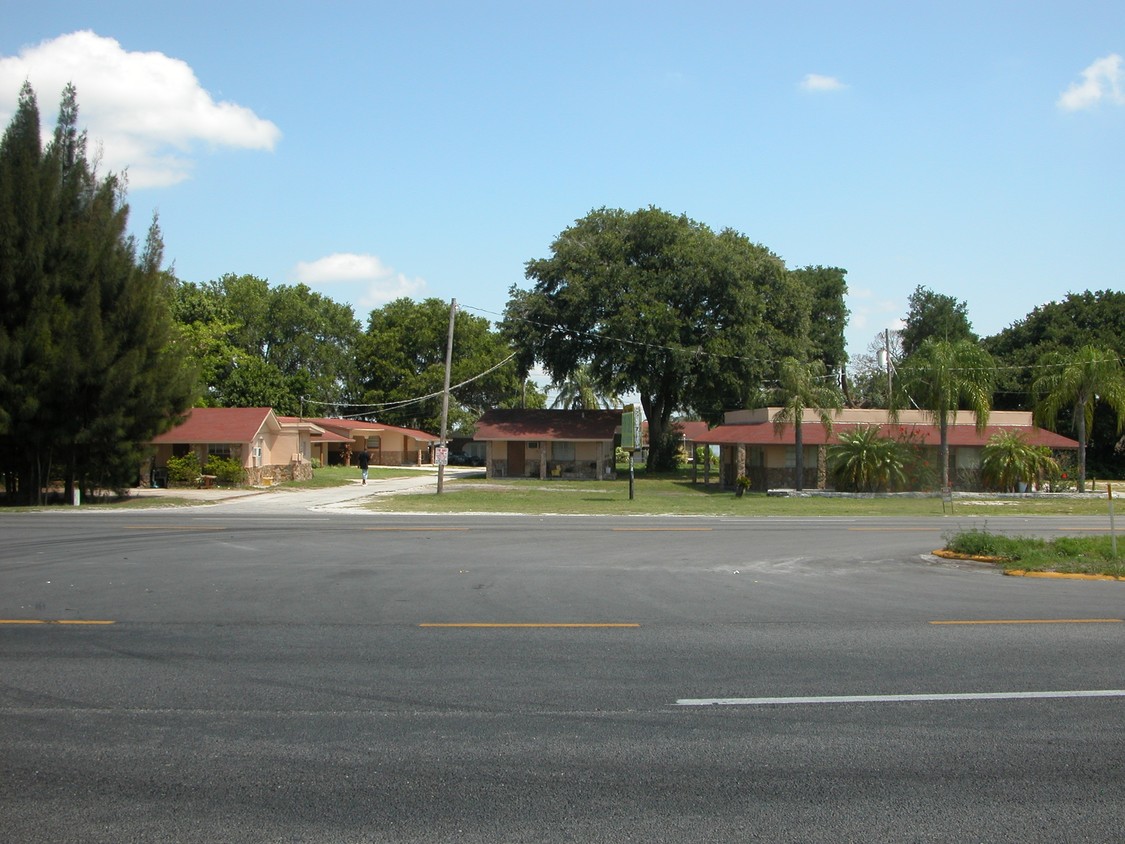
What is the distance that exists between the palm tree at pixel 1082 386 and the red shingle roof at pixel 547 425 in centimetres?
2304

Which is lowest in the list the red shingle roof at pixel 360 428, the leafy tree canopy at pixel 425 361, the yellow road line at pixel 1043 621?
the yellow road line at pixel 1043 621

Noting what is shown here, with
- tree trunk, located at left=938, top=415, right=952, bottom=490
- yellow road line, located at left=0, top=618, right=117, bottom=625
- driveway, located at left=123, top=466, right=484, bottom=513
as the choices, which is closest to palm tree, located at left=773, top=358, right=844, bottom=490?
A: tree trunk, located at left=938, top=415, right=952, bottom=490

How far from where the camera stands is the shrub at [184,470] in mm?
45688

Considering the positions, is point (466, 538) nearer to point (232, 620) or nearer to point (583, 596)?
point (583, 596)

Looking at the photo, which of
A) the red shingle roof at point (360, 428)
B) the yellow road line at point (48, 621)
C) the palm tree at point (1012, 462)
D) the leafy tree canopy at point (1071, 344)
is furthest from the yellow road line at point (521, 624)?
the red shingle roof at point (360, 428)

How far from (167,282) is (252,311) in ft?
170

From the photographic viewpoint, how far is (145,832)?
5.18 metres

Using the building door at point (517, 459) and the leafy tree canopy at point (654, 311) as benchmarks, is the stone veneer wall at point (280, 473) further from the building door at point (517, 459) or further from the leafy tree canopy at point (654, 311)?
the leafy tree canopy at point (654, 311)

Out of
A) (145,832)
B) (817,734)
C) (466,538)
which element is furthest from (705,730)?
(466,538)

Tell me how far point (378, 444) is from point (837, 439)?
50.5 metres

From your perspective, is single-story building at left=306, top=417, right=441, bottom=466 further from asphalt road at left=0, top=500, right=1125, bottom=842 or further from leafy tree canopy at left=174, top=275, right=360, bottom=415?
asphalt road at left=0, top=500, right=1125, bottom=842

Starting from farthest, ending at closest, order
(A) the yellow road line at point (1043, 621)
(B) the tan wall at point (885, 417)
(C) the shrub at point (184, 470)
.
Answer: (B) the tan wall at point (885, 417)
(C) the shrub at point (184, 470)
(A) the yellow road line at point (1043, 621)

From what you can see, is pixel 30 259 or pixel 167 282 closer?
pixel 30 259

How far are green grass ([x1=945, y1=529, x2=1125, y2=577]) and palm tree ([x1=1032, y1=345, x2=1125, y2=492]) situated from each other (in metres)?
30.4
